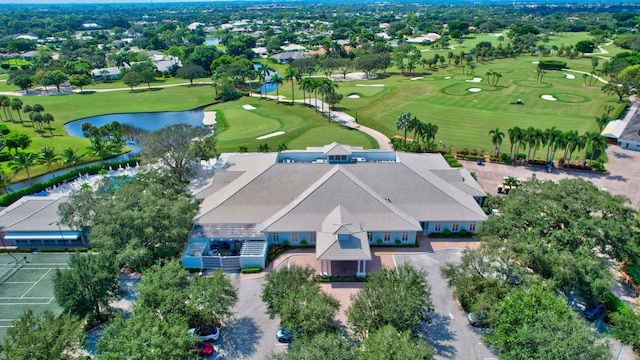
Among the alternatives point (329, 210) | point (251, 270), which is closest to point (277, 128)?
point (329, 210)

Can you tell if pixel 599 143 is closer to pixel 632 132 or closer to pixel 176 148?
pixel 632 132

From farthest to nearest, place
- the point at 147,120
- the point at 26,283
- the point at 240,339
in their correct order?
the point at 147,120, the point at 26,283, the point at 240,339

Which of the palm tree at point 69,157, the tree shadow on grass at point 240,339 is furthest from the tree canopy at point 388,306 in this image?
the palm tree at point 69,157

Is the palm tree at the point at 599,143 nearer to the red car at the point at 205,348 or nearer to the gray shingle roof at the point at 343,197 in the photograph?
the gray shingle roof at the point at 343,197

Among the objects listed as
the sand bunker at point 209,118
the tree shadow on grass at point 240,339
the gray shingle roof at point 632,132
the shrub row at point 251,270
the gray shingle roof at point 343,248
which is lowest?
the tree shadow on grass at point 240,339

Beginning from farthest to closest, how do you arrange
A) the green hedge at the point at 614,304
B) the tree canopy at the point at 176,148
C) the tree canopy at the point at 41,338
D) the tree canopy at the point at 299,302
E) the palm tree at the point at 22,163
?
the palm tree at the point at 22,163 < the tree canopy at the point at 176,148 < the green hedge at the point at 614,304 < the tree canopy at the point at 299,302 < the tree canopy at the point at 41,338

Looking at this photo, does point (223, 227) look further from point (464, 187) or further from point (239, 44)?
point (239, 44)
